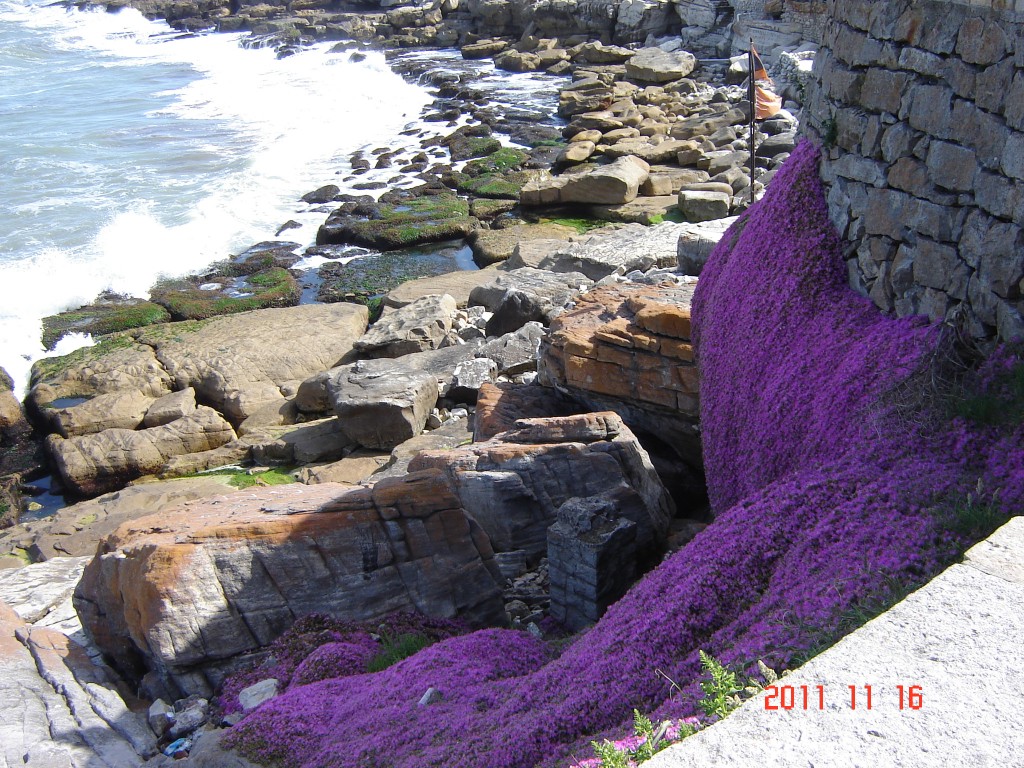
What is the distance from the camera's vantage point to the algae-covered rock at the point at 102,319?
703 inches

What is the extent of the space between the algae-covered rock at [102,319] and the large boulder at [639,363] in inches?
433

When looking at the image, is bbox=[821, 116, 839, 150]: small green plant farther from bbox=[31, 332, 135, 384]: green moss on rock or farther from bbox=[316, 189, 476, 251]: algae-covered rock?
bbox=[316, 189, 476, 251]: algae-covered rock

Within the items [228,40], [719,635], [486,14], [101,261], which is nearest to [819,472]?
[719,635]

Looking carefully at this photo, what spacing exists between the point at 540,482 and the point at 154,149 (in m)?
26.1

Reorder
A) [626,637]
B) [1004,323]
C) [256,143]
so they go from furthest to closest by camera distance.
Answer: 1. [256,143]
2. [1004,323]
3. [626,637]

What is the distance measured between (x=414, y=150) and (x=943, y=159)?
2423cm

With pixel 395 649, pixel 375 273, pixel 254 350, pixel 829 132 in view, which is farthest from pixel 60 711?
pixel 375 273

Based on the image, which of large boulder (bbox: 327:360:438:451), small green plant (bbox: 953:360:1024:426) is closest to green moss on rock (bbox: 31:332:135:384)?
large boulder (bbox: 327:360:438:451)

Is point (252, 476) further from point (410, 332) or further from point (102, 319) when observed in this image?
point (102, 319)

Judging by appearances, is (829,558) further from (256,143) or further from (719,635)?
(256,143)

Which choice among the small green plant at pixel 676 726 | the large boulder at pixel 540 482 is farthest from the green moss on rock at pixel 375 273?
the small green plant at pixel 676 726

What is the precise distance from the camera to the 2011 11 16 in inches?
112

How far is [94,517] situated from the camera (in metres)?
11.7

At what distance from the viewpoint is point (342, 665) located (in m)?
6.32
